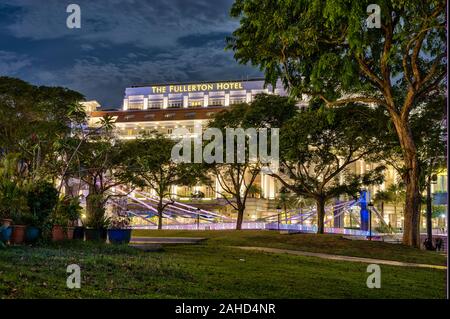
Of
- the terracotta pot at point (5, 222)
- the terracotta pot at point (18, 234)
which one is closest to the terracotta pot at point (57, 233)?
the terracotta pot at point (18, 234)

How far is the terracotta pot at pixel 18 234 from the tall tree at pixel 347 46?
409 inches

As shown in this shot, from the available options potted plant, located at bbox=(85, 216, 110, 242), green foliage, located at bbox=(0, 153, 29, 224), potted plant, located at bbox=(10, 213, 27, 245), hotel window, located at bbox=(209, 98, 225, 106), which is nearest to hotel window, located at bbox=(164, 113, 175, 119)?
hotel window, located at bbox=(209, 98, 225, 106)

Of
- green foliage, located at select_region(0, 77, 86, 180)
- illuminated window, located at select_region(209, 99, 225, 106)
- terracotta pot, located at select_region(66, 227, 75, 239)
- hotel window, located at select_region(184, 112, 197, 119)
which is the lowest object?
terracotta pot, located at select_region(66, 227, 75, 239)

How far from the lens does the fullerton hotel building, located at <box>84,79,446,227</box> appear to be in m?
86.4

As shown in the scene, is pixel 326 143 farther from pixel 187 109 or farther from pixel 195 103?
pixel 195 103

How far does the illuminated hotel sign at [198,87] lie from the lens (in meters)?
103

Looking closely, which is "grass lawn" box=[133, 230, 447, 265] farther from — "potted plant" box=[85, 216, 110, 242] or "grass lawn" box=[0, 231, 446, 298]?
"potted plant" box=[85, 216, 110, 242]

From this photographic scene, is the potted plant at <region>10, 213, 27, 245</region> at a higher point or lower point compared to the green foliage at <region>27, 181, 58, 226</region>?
lower

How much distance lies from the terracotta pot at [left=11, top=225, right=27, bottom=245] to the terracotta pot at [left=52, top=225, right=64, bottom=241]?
1.36 metres

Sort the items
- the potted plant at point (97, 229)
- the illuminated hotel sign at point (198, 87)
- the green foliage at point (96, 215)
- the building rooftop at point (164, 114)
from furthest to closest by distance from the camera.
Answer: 1. the illuminated hotel sign at point (198, 87)
2. the building rooftop at point (164, 114)
3. the green foliage at point (96, 215)
4. the potted plant at point (97, 229)

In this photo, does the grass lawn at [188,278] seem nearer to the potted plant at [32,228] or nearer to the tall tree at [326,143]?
the potted plant at [32,228]

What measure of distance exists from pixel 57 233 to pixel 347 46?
12.8m
